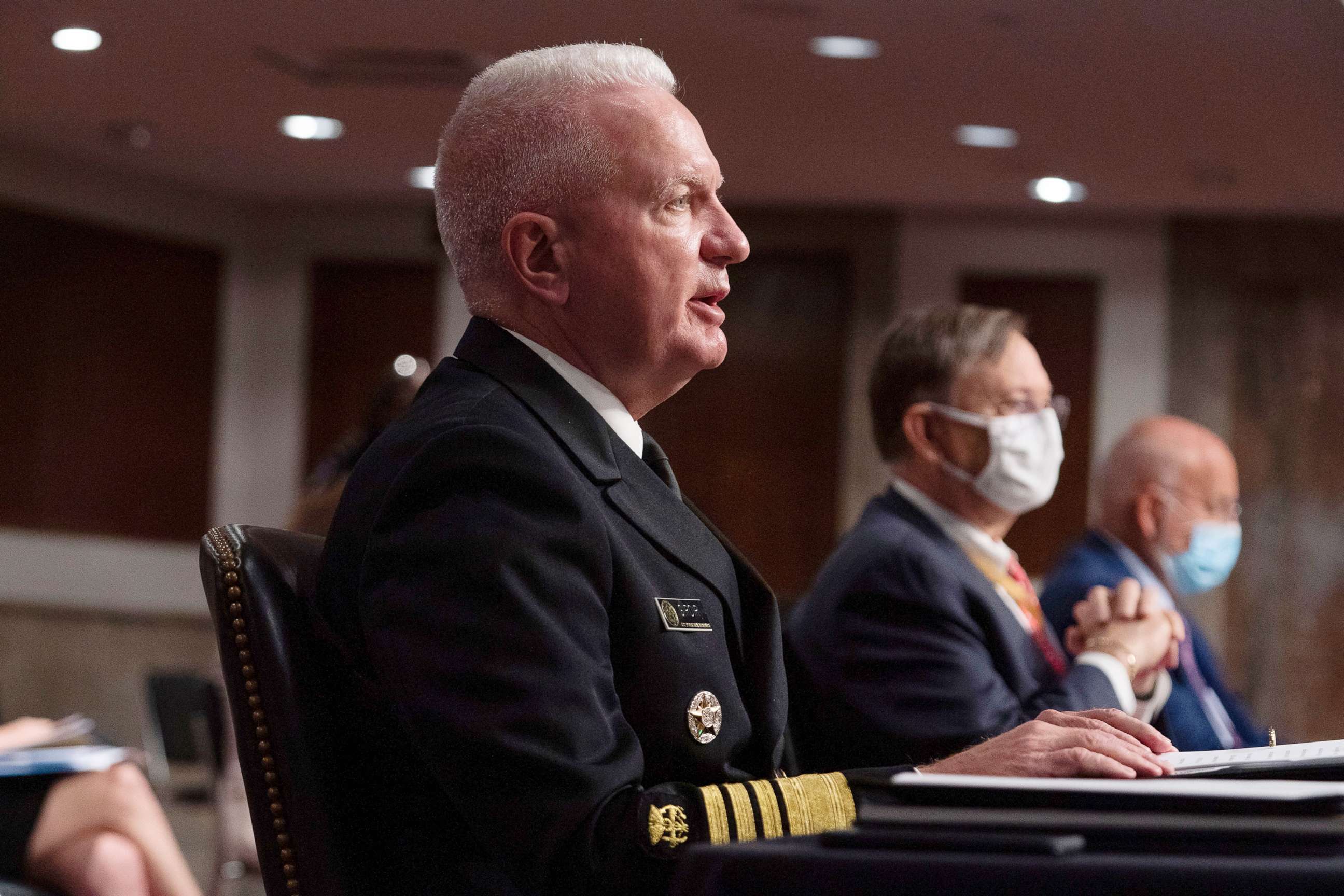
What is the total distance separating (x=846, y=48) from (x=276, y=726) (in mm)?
5584

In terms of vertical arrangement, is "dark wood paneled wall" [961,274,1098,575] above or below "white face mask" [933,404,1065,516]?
above

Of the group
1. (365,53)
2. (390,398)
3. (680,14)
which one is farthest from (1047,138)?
(390,398)

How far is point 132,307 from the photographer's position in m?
9.66

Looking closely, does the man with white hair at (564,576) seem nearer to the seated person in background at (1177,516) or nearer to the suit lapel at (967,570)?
the suit lapel at (967,570)

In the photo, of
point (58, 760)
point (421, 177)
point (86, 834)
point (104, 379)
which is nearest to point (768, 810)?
point (58, 760)

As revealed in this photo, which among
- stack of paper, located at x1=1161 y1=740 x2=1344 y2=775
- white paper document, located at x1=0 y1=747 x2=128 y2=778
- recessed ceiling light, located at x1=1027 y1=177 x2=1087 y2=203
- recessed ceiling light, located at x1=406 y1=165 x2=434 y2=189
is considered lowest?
white paper document, located at x1=0 y1=747 x2=128 y2=778

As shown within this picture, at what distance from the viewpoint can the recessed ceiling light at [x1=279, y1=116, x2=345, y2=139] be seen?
8195mm

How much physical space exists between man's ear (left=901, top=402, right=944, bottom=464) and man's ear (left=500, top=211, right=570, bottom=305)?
1.18 metres

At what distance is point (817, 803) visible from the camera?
53.6 inches

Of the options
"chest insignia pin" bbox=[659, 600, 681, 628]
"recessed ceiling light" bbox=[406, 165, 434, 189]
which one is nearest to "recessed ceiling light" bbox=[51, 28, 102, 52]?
"recessed ceiling light" bbox=[406, 165, 434, 189]

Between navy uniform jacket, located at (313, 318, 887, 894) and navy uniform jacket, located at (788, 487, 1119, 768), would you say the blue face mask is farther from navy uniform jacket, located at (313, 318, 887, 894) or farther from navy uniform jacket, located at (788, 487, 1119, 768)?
navy uniform jacket, located at (313, 318, 887, 894)

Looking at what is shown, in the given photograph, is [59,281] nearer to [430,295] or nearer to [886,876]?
[430,295]

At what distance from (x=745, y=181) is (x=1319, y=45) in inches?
138

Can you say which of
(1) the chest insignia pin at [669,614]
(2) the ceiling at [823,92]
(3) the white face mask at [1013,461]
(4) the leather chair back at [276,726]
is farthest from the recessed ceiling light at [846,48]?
(4) the leather chair back at [276,726]
